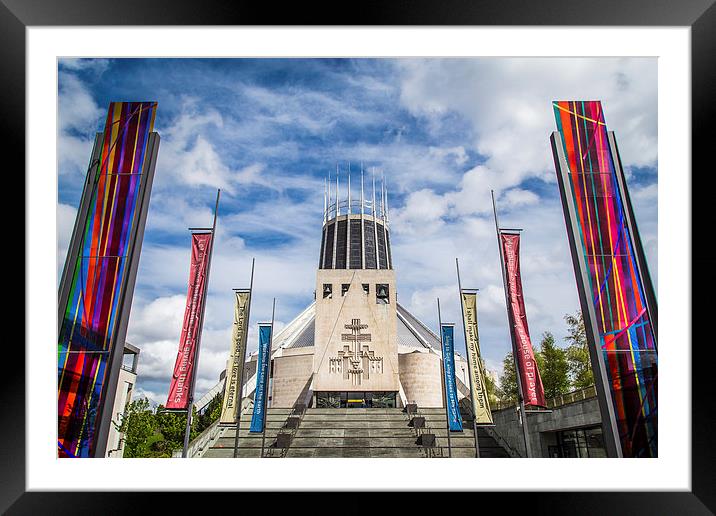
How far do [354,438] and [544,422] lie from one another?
594 cm

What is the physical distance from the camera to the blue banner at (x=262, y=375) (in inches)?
482

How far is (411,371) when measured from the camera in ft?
82.3

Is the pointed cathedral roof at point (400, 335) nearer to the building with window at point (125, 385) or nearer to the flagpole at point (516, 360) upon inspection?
the building with window at point (125, 385)

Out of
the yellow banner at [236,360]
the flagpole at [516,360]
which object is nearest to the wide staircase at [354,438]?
the yellow banner at [236,360]

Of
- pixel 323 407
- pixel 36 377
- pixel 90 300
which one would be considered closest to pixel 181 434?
pixel 323 407

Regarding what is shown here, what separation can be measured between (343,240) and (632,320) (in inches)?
1613

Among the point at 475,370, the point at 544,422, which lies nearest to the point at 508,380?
the point at 544,422

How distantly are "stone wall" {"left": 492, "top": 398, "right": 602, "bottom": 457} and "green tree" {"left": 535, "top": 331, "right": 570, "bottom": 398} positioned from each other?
11.6 feet

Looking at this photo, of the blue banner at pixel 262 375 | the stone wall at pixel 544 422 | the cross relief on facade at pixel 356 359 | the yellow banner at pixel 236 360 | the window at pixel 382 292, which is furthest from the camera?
the window at pixel 382 292

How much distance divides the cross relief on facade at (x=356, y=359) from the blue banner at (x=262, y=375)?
26.8 feet

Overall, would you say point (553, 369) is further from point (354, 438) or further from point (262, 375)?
point (262, 375)

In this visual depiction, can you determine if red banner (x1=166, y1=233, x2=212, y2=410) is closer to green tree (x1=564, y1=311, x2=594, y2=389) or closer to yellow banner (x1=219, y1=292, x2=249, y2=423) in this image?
yellow banner (x1=219, y1=292, x2=249, y2=423)

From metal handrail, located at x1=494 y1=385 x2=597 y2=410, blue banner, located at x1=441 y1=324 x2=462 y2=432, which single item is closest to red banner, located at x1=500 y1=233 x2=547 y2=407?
metal handrail, located at x1=494 y1=385 x2=597 y2=410
